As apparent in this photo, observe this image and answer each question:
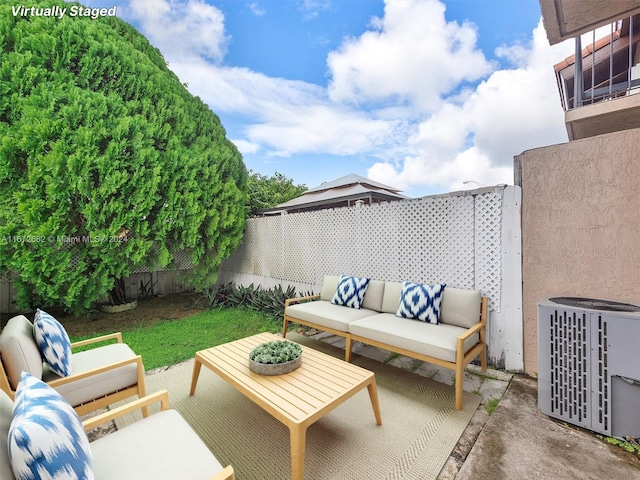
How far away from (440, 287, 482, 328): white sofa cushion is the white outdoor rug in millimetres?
797

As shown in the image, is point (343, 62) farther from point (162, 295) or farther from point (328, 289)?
point (162, 295)

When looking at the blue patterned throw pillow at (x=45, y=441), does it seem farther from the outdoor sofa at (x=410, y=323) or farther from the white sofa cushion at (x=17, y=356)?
the outdoor sofa at (x=410, y=323)

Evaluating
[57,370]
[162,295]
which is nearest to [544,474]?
[57,370]

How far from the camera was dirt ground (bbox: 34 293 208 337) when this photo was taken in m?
5.42

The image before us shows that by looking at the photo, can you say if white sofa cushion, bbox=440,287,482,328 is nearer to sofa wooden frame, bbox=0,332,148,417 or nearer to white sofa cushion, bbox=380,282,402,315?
white sofa cushion, bbox=380,282,402,315

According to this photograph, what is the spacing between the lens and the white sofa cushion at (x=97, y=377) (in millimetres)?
2268

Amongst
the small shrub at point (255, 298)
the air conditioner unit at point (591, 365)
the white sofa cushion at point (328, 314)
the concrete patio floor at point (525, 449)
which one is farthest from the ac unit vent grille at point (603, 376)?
the small shrub at point (255, 298)

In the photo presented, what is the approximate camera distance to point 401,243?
14.7 ft

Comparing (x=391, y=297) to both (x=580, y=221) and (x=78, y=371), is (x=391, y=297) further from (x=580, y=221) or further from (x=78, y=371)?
(x=78, y=371)

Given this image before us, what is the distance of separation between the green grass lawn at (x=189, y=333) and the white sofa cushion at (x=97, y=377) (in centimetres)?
110

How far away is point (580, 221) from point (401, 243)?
6.99 feet

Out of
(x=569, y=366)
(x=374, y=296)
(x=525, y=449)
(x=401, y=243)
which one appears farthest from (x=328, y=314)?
(x=569, y=366)

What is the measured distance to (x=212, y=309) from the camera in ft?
22.0

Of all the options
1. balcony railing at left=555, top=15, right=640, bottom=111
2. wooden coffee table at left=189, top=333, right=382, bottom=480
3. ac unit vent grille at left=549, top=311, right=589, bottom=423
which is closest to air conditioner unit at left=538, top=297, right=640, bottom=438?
ac unit vent grille at left=549, top=311, right=589, bottom=423
